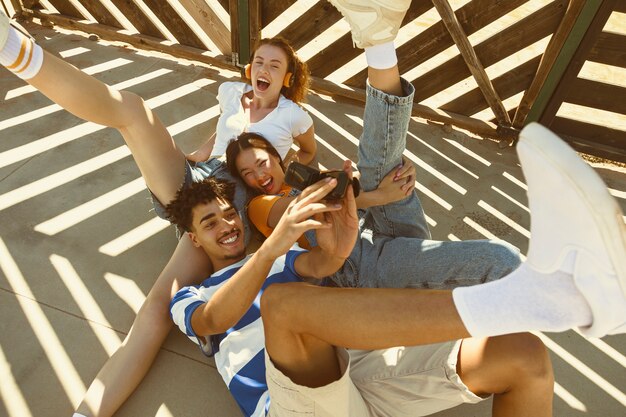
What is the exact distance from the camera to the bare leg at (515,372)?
118cm

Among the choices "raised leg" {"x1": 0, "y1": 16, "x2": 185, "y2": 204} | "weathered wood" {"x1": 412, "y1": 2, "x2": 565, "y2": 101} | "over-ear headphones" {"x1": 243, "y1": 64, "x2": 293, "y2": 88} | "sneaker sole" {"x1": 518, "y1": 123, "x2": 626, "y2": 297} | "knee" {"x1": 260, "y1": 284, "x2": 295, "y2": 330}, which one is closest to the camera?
"sneaker sole" {"x1": 518, "y1": 123, "x2": 626, "y2": 297}

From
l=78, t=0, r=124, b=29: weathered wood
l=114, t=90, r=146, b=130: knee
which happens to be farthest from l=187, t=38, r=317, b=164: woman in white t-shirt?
l=78, t=0, r=124, b=29: weathered wood

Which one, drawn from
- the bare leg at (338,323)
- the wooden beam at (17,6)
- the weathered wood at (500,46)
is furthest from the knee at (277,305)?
the wooden beam at (17,6)

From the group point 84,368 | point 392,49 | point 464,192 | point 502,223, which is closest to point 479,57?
point 464,192

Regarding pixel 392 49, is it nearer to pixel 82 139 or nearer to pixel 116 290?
pixel 116 290

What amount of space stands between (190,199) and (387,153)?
0.73 m

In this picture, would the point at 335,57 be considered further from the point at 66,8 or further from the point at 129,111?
the point at 66,8

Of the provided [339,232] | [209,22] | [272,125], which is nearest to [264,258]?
[339,232]

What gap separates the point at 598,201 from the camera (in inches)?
33.9

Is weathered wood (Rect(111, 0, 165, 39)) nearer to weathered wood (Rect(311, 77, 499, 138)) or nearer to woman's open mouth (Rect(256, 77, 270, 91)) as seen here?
weathered wood (Rect(311, 77, 499, 138))

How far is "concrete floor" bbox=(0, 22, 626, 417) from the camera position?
5.70 feet

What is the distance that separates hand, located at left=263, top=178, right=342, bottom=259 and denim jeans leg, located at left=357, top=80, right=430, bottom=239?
428mm

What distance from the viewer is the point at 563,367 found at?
1.84 m

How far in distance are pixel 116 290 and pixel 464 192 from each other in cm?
182
